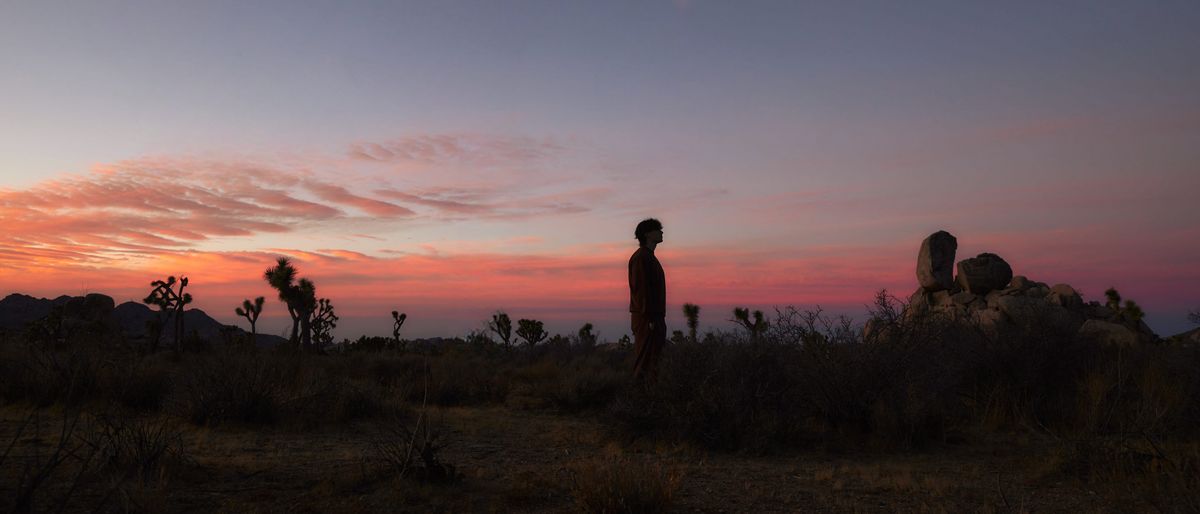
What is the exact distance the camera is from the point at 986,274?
23594 mm

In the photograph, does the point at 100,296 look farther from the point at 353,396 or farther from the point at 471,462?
the point at 471,462

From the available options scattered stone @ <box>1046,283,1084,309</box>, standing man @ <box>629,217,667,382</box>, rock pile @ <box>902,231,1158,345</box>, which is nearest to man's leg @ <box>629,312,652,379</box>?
standing man @ <box>629,217,667,382</box>

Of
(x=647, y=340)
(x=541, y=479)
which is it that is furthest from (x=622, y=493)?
(x=647, y=340)

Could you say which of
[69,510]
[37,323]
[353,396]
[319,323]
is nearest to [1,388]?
[353,396]

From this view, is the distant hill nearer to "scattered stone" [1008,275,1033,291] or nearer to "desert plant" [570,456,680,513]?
"scattered stone" [1008,275,1033,291]

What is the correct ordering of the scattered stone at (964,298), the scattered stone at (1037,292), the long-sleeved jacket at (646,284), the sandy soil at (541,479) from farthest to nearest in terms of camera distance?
1. the scattered stone at (964,298)
2. the scattered stone at (1037,292)
3. the long-sleeved jacket at (646,284)
4. the sandy soil at (541,479)

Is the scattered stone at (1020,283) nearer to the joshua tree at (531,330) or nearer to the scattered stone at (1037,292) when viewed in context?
the scattered stone at (1037,292)

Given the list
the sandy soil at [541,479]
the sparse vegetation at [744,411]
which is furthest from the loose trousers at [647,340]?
the sandy soil at [541,479]

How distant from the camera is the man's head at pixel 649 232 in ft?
31.5

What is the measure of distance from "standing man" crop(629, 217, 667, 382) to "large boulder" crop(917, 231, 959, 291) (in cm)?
1846

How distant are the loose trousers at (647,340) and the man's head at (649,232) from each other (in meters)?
0.97

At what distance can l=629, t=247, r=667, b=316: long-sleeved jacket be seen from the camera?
9320 millimetres

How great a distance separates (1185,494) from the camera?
3.98 metres

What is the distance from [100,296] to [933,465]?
5299 centimetres
